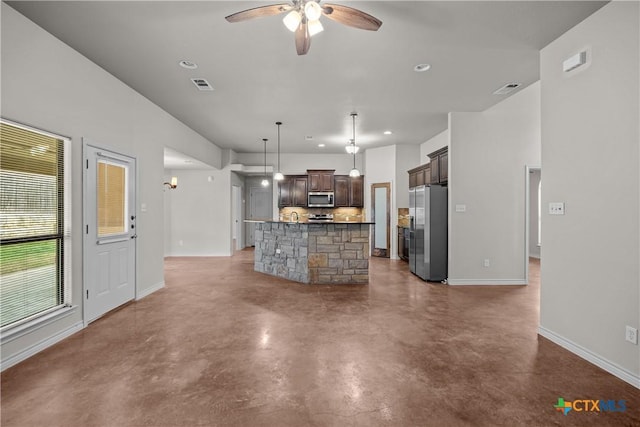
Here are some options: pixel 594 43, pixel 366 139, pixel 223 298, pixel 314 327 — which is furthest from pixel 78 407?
pixel 366 139

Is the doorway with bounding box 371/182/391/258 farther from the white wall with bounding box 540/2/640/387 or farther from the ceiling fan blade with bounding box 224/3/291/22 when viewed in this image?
the ceiling fan blade with bounding box 224/3/291/22

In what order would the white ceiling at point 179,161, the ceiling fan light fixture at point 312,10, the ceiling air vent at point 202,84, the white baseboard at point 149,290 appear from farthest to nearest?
the white ceiling at point 179,161
the white baseboard at point 149,290
the ceiling air vent at point 202,84
the ceiling fan light fixture at point 312,10

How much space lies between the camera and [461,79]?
395 centimetres

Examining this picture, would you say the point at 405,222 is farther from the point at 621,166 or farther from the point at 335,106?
the point at 621,166

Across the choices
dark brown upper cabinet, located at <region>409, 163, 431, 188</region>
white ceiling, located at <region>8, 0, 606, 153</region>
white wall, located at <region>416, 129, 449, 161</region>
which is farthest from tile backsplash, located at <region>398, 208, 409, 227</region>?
white ceiling, located at <region>8, 0, 606, 153</region>

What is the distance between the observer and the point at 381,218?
8.41m

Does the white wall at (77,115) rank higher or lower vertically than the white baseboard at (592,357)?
higher

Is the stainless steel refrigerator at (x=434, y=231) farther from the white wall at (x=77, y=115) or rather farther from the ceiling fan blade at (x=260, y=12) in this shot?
the white wall at (x=77, y=115)

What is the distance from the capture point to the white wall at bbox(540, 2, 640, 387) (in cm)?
230

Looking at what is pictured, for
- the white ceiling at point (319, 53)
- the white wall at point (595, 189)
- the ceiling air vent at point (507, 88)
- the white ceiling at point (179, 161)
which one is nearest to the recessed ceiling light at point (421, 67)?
the white ceiling at point (319, 53)

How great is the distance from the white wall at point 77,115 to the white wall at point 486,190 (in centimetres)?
492

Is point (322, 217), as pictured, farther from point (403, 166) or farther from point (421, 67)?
point (421, 67)

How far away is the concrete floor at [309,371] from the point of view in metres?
1.90

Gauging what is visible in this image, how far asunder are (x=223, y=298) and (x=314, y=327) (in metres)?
1.77
